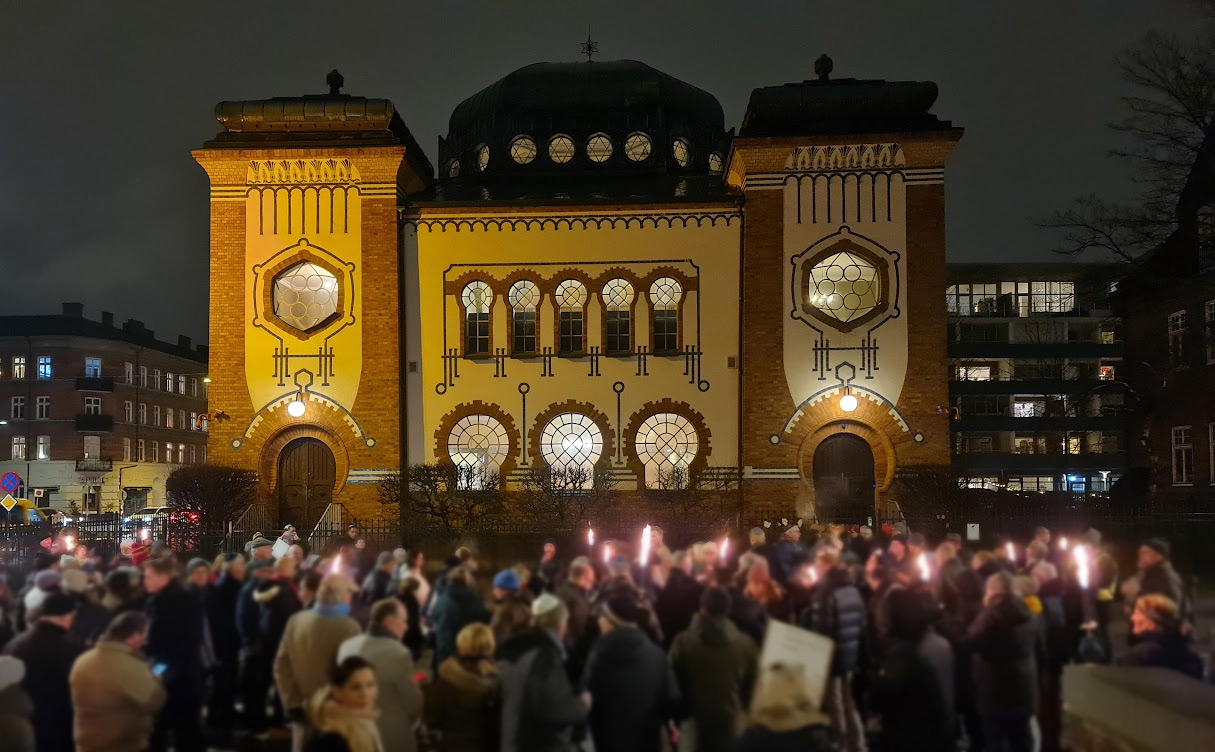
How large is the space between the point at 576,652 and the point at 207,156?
81.7 ft

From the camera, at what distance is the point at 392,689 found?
739 cm

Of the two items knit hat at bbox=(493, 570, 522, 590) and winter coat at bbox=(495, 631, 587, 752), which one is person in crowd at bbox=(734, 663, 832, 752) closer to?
winter coat at bbox=(495, 631, 587, 752)

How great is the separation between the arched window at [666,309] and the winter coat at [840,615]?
21.4 m

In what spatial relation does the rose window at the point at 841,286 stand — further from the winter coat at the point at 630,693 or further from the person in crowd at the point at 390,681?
the person in crowd at the point at 390,681

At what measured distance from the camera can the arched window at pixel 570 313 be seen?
31.3 metres

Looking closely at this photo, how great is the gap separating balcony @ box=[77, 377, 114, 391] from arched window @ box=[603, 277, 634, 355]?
141 feet

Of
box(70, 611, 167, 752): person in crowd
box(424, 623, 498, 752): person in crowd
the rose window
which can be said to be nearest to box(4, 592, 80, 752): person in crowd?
box(70, 611, 167, 752): person in crowd

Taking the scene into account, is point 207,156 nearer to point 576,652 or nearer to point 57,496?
point 576,652

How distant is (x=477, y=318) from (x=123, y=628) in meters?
24.0

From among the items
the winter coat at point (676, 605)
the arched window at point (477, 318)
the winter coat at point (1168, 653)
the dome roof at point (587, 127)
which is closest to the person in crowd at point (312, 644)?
the winter coat at point (676, 605)

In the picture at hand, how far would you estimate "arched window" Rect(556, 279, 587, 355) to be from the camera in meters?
31.3

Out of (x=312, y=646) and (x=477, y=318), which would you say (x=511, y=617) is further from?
(x=477, y=318)

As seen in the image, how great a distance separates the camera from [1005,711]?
8.67 meters

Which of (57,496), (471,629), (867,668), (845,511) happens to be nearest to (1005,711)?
(867,668)
